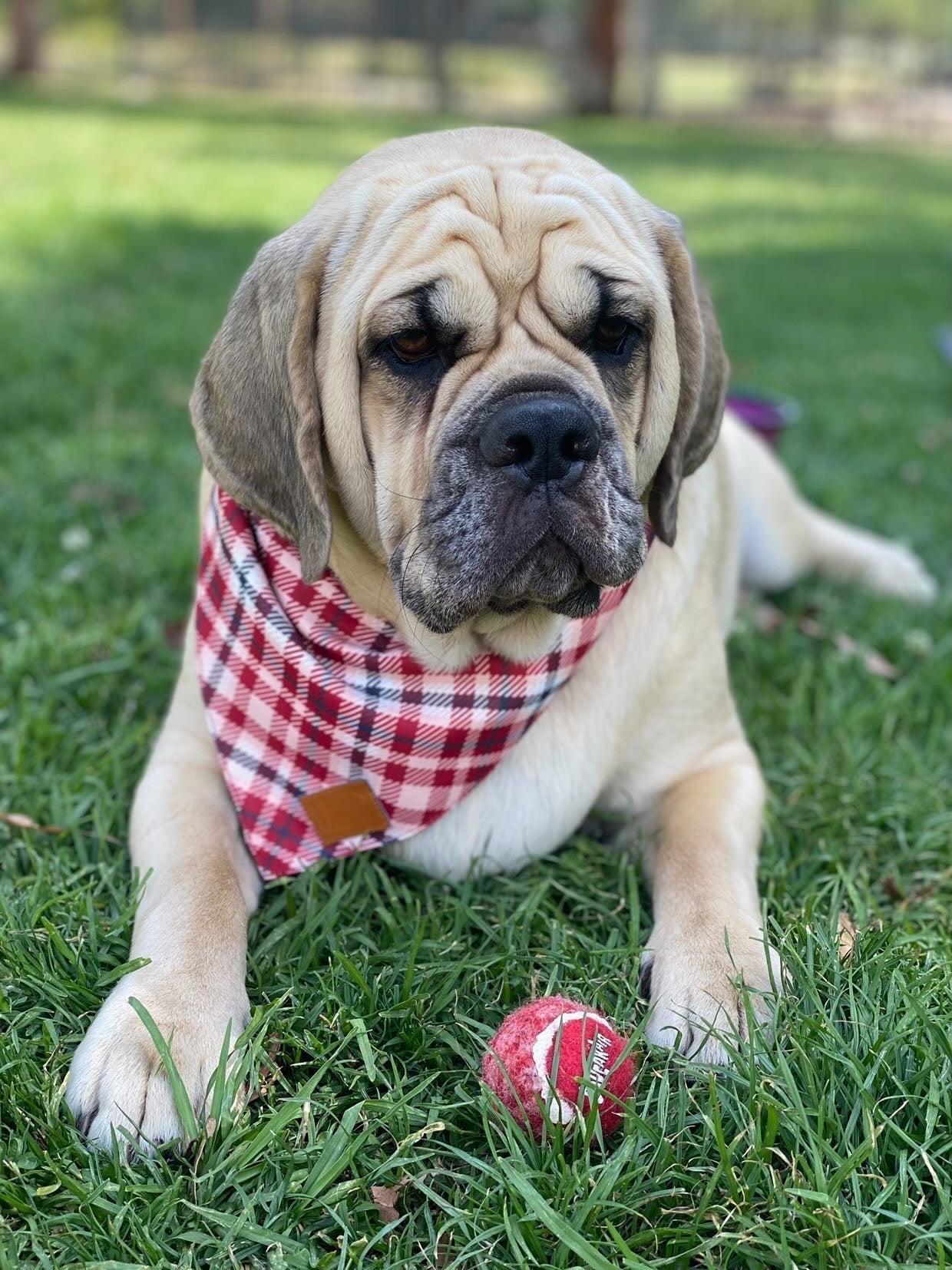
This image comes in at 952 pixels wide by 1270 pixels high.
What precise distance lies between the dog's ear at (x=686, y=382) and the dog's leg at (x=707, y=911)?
23.2 inches

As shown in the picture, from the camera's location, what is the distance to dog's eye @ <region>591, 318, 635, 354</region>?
2.66 m

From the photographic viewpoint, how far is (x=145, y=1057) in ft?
6.77

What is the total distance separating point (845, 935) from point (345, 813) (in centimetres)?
108

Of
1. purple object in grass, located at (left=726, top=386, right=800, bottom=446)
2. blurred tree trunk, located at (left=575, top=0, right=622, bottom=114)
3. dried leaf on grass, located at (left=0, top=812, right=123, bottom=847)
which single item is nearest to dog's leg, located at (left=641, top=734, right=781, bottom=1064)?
dried leaf on grass, located at (left=0, top=812, right=123, bottom=847)

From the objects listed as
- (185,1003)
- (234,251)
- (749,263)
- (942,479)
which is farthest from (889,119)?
(185,1003)

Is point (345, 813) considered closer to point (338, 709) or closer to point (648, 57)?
point (338, 709)

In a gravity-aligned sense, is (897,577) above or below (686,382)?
below

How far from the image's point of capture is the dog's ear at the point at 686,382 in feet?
9.34

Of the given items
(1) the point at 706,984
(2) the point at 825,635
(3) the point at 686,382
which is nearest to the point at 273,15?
(2) the point at 825,635

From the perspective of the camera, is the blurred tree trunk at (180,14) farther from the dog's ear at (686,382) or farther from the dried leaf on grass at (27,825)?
the dried leaf on grass at (27,825)

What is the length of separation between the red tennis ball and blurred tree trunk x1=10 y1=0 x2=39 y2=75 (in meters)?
30.1

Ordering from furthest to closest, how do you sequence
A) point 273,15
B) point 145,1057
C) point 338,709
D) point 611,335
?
point 273,15
point 338,709
point 611,335
point 145,1057

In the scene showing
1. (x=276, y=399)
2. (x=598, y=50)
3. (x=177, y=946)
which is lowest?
(x=598, y=50)

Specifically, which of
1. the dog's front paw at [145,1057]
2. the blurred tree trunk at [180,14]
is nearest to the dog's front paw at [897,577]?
the dog's front paw at [145,1057]
